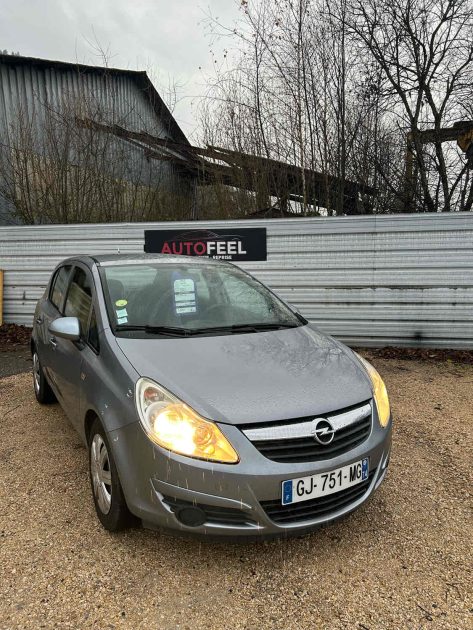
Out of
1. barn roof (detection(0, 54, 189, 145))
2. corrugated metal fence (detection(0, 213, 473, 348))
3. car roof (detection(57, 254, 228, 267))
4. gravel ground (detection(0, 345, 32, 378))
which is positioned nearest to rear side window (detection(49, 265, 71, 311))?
car roof (detection(57, 254, 228, 267))

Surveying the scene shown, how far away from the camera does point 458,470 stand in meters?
3.08

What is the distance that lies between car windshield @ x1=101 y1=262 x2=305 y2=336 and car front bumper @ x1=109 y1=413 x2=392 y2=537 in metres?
0.91

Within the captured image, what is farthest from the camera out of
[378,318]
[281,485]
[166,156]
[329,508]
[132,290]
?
[166,156]

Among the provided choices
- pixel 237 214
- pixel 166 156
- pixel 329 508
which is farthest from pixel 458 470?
pixel 166 156

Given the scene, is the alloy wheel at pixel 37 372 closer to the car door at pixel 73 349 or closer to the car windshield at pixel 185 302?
the car door at pixel 73 349

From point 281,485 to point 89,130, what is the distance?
9.15 meters

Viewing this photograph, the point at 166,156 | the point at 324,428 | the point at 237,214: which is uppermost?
the point at 166,156

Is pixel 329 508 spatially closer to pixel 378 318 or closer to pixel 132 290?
pixel 132 290

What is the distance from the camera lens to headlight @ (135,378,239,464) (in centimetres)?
195

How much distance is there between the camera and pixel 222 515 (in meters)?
1.95

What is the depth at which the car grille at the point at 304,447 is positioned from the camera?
1.97 metres

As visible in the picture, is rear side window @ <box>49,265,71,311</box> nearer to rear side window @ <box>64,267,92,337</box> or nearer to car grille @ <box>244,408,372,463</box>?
rear side window @ <box>64,267,92,337</box>

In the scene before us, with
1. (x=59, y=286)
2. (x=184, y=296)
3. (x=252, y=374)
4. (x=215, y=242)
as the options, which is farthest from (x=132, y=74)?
(x=252, y=374)

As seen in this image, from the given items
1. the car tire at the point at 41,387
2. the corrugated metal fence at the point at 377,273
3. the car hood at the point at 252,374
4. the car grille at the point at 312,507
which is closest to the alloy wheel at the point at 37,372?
the car tire at the point at 41,387
